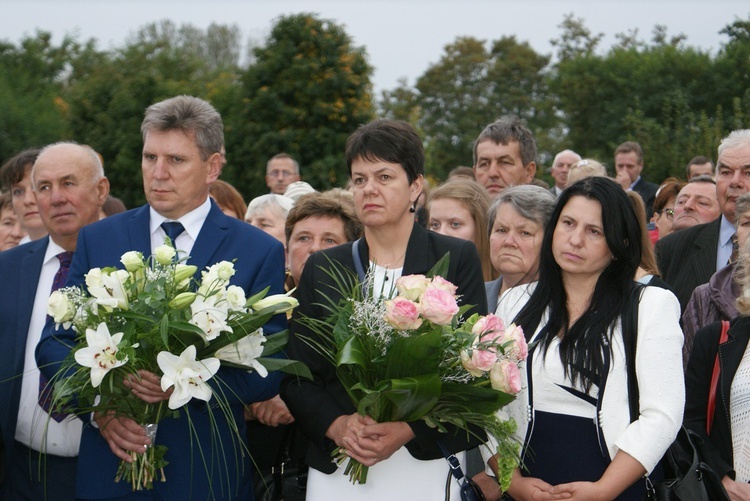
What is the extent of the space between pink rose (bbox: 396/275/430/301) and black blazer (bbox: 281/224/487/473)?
14.0 inches

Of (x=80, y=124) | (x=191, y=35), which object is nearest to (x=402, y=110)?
(x=191, y=35)

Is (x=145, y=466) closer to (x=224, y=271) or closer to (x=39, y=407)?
(x=224, y=271)

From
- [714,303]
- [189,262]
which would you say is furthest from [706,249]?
[189,262]

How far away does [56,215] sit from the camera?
4.77 metres

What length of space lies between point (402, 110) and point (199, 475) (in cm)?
4088

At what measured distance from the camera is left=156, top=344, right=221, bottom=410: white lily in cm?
335

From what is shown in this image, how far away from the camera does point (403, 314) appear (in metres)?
3.25

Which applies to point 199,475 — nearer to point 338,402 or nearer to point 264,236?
point 338,402

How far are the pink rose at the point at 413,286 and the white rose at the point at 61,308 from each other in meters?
1.29

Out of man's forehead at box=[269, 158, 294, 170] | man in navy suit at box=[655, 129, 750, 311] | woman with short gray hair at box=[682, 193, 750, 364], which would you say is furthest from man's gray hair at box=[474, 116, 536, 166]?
man's forehead at box=[269, 158, 294, 170]

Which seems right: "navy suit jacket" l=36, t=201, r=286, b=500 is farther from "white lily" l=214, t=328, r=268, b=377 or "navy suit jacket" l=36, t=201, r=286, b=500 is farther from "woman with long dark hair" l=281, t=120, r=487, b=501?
"woman with long dark hair" l=281, t=120, r=487, b=501

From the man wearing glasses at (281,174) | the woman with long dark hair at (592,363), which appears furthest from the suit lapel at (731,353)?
the man wearing glasses at (281,174)

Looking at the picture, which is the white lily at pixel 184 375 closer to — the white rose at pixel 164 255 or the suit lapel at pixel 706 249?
the white rose at pixel 164 255

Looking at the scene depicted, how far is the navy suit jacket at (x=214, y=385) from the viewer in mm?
3799
